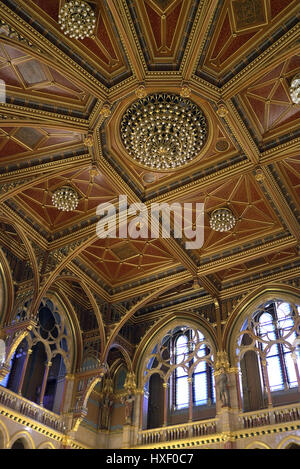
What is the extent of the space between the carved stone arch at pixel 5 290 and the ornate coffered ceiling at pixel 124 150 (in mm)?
405

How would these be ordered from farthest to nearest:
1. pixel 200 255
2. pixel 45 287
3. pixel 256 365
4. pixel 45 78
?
pixel 256 365, pixel 200 255, pixel 45 287, pixel 45 78

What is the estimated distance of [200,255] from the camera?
54.5ft

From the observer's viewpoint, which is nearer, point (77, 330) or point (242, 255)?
point (242, 255)

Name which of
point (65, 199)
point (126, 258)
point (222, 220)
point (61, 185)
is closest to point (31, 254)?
point (65, 199)

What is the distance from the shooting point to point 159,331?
61.2 ft

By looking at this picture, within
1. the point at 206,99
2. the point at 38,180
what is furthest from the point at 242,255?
the point at 38,180

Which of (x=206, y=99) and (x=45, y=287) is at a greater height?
(x=206, y=99)

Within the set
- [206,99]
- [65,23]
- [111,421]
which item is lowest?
[111,421]

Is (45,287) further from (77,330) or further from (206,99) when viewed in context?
(206,99)

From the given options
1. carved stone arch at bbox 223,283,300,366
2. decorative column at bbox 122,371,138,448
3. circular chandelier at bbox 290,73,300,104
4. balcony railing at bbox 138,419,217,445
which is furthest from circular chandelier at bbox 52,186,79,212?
balcony railing at bbox 138,419,217,445

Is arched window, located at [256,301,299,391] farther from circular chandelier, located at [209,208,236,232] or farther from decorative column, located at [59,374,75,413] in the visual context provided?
decorative column, located at [59,374,75,413]

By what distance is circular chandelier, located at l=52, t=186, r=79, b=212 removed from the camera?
13.9 meters

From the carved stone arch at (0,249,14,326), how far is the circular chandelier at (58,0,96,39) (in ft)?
26.3

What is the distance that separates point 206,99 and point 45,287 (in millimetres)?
7769
